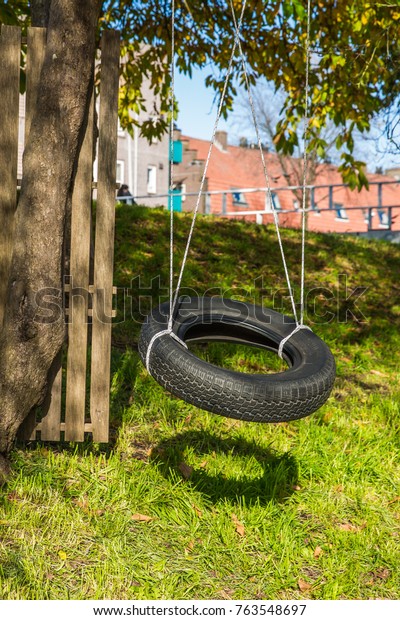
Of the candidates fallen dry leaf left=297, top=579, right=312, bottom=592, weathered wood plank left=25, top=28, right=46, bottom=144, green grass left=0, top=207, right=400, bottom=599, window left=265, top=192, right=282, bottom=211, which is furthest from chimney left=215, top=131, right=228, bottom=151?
fallen dry leaf left=297, top=579, right=312, bottom=592

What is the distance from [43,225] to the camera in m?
3.79

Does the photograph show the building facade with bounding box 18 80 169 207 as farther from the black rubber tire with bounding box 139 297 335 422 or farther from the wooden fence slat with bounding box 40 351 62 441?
the black rubber tire with bounding box 139 297 335 422

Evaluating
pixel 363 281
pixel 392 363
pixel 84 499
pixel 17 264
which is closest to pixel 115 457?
pixel 84 499

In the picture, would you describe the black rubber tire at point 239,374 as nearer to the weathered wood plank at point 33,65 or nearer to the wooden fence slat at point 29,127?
the wooden fence slat at point 29,127

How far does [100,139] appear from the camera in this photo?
3.96 meters

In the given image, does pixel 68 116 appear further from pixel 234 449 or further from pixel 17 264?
pixel 234 449

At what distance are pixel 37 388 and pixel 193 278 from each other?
3912 mm

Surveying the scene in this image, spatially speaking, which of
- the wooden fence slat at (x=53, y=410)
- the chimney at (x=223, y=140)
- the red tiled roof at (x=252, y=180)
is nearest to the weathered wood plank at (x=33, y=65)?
the wooden fence slat at (x=53, y=410)

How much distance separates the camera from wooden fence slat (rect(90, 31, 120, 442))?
3.92 meters

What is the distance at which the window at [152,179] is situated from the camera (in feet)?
109

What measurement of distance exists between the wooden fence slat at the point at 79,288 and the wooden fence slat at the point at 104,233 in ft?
0.20

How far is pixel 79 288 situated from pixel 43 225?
441 mm

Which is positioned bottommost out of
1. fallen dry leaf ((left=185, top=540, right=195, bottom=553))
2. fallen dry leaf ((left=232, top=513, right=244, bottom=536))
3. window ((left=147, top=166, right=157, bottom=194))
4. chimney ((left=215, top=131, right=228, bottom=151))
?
fallen dry leaf ((left=185, top=540, right=195, bottom=553))

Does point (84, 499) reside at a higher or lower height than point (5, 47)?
lower
